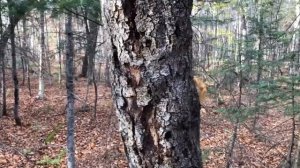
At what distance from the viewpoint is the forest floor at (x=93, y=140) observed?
9391mm

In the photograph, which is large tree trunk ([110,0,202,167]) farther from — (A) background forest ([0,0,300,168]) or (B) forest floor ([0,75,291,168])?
(B) forest floor ([0,75,291,168])

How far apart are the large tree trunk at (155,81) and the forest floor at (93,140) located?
632 centimetres

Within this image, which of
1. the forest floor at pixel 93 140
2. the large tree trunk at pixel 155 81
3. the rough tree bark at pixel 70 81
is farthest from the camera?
the forest floor at pixel 93 140

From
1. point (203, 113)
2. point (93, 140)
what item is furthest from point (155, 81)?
point (203, 113)

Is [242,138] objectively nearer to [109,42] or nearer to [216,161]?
[216,161]

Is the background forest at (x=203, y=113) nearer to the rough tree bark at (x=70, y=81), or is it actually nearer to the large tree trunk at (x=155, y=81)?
the rough tree bark at (x=70, y=81)

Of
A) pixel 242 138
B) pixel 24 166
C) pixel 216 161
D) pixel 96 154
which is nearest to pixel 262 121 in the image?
pixel 242 138

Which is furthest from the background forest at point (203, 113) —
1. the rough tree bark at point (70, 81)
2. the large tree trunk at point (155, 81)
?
the large tree trunk at point (155, 81)

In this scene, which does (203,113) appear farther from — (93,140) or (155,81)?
(155,81)

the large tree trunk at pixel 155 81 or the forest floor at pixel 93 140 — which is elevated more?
the large tree trunk at pixel 155 81

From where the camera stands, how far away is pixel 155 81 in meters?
1.48

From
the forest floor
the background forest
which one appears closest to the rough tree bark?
the background forest

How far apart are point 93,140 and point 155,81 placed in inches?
408

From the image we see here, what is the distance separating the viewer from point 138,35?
4.79ft
